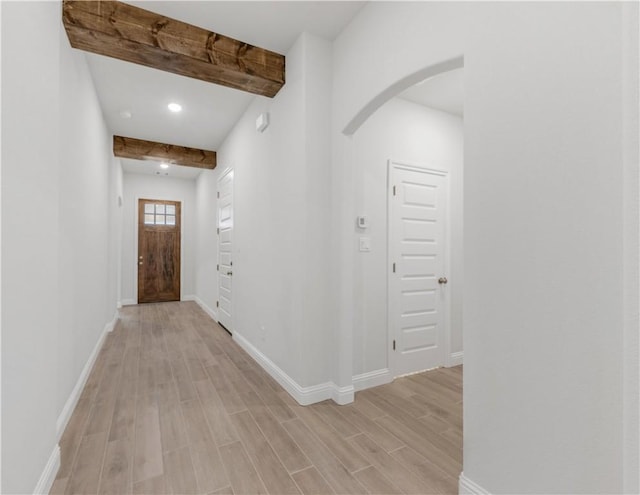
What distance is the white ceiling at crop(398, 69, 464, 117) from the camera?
2855 mm

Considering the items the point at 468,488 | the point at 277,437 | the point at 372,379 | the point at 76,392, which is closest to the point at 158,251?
the point at 76,392

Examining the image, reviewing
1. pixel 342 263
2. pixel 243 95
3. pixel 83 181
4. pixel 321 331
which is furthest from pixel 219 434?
pixel 243 95

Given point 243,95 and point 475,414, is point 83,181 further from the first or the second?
point 475,414

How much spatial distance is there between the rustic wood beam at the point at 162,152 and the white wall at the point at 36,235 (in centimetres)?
252

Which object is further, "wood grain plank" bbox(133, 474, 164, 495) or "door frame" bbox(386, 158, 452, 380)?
"door frame" bbox(386, 158, 452, 380)

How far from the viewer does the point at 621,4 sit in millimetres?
1025

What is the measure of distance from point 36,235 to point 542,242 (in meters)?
2.27

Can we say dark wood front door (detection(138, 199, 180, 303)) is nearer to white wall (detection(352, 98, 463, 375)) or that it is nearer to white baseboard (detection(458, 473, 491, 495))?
white wall (detection(352, 98, 463, 375))

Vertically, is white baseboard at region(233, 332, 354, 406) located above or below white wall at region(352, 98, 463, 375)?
below

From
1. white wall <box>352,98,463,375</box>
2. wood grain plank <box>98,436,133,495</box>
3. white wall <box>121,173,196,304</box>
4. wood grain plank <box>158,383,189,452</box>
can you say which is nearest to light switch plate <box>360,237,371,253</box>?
white wall <box>352,98,463,375</box>

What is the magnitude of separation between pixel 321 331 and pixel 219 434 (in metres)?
1.03

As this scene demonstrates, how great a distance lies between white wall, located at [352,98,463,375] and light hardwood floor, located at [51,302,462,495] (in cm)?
45

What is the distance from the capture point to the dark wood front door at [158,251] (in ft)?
23.1

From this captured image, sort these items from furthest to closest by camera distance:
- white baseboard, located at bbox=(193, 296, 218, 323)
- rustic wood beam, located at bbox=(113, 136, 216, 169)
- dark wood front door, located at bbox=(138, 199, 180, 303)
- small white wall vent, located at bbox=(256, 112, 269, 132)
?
dark wood front door, located at bbox=(138, 199, 180, 303), white baseboard, located at bbox=(193, 296, 218, 323), rustic wood beam, located at bbox=(113, 136, 216, 169), small white wall vent, located at bbox=(256, 112, 269, 132)
